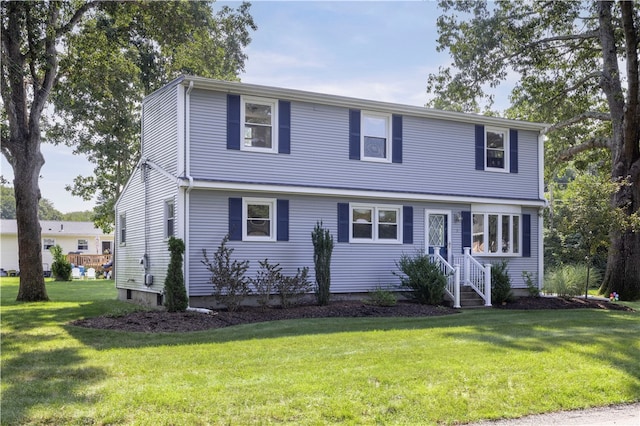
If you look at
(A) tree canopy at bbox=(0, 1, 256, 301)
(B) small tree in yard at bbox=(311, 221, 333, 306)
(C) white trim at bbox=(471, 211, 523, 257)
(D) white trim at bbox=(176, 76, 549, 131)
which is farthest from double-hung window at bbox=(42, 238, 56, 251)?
(C) white trim at bbox=(471, 211, 523, 257)

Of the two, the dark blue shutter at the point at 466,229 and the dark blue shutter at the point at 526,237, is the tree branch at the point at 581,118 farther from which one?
the dark blue shutter at the point at 466,229

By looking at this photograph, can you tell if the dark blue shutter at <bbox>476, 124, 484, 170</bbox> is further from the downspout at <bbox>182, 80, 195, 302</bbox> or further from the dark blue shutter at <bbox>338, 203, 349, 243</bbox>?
the downspout at <bbox>182, 80, 195, 302</bbox>

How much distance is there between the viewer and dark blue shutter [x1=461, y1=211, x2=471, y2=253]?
18.2m

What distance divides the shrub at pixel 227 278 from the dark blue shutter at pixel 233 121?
7.68 ft

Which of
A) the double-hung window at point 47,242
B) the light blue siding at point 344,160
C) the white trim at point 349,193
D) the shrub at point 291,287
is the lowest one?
the shrub at point 291,287

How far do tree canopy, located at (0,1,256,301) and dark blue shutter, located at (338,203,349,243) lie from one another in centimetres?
830

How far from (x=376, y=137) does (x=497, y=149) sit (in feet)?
14.6

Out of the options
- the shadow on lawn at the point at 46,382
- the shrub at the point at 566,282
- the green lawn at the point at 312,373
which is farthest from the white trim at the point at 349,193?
the shadow on lawn at the point at 46,382

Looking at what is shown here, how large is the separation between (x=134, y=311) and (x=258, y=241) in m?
3.62

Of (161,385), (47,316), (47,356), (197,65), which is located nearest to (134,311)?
(47,316)

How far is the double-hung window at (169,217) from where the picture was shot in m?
15.3

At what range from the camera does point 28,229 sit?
690 inches

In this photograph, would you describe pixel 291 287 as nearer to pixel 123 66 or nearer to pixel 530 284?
pixel 530 284

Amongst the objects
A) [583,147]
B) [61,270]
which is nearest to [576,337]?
[583,147]
